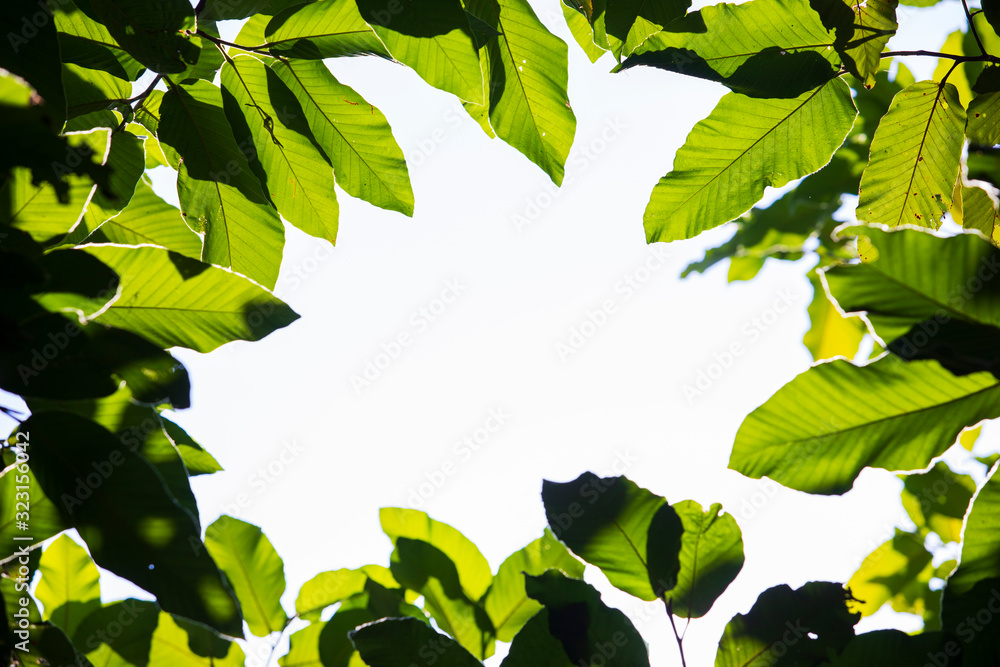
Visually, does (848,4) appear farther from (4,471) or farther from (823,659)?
(4,471)

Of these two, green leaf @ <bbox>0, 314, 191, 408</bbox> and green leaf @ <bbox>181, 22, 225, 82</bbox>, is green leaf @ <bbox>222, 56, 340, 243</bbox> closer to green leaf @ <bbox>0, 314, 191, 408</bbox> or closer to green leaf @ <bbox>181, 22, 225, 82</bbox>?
green leaf @ <bbox>181, 22, 225, 82</bbox>

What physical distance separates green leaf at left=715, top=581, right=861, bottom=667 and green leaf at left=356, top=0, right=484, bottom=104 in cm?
89

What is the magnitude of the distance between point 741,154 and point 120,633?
1516 mm

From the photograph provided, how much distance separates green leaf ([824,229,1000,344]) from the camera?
663 mm

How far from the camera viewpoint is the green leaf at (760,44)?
3.37 ft

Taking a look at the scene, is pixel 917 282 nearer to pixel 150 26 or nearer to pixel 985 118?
pixel 985 118

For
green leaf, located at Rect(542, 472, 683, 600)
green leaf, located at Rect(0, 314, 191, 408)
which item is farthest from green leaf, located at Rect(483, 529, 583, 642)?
green leaf, located at Rect(0, 314, 191, 408)

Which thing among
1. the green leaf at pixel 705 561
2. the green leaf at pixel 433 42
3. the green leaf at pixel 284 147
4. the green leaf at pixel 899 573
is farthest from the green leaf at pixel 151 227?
the green leaf at pixel 899 573

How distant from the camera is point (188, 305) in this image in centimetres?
89

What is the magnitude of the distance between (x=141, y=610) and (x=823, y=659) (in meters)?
1.25

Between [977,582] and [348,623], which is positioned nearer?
[977,582]

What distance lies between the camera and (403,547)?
1.46 meters

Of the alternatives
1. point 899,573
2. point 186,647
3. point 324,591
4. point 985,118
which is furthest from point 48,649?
point 899,573

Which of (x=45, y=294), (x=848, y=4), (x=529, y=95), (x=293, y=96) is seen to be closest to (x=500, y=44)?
(x=529, y=95)
